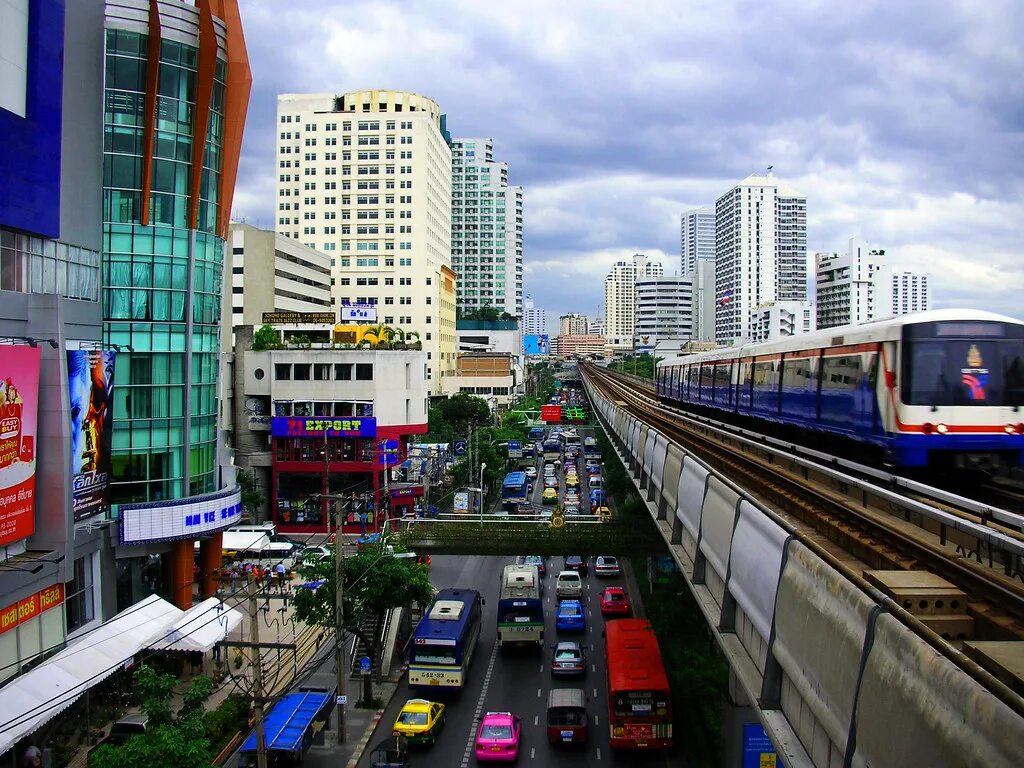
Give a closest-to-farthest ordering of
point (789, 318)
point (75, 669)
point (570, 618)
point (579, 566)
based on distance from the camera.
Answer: point (75, 669)
point (570, 618)
point (579, 566)
point (789, 318)

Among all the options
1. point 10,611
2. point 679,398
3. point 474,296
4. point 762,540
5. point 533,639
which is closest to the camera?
point 762,540

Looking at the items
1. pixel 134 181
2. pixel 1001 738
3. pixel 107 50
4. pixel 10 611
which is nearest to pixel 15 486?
pixel 10 611

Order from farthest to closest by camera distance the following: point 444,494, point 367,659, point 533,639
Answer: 1. point 444,494
2. point 533,639
3. point 367,659

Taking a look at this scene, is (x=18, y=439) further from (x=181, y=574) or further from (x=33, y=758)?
(x=181, y=574)

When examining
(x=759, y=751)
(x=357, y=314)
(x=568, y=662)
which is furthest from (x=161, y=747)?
(x=357, y=314)

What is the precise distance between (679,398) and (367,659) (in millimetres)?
24290

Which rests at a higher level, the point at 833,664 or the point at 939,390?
the point at 939,390

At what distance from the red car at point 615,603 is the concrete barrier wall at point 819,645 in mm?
23304

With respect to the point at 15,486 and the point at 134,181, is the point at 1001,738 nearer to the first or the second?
the point at 15,486

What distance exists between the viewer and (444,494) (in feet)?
166

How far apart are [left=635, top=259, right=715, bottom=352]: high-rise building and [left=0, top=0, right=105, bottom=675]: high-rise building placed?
154 metres

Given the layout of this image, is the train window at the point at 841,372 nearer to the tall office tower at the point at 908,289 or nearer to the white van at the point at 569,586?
the white van at the point at 569,586

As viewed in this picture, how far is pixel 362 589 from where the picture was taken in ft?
76.3

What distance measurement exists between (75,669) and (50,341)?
863cm
